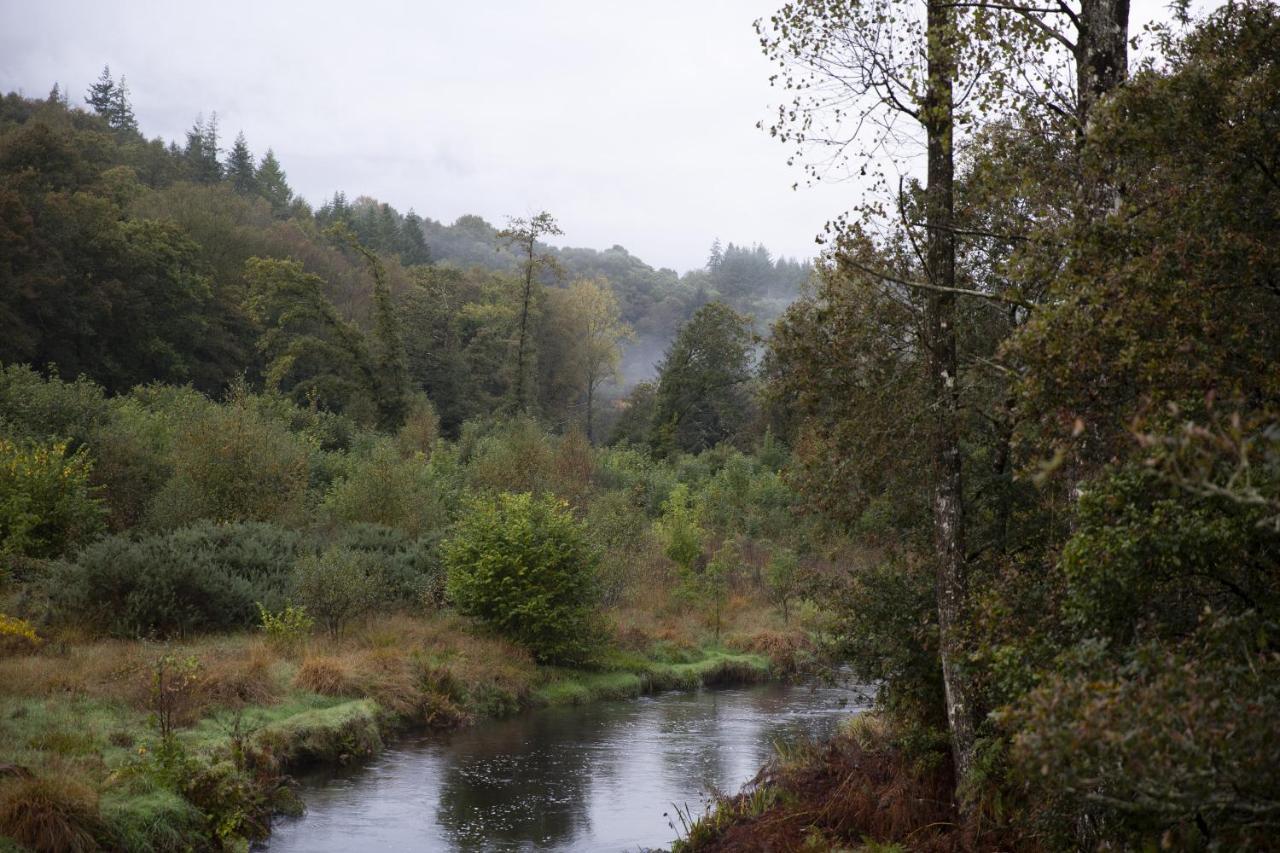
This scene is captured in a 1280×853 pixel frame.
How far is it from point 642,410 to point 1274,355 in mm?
56384

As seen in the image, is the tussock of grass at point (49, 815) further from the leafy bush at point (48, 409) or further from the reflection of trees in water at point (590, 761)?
the leafy bush at point (48, 409)

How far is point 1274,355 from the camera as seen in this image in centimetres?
691

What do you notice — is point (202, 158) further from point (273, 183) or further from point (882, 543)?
point (882, 543)

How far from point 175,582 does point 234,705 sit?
17.0ft

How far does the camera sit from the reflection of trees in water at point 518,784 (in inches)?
587

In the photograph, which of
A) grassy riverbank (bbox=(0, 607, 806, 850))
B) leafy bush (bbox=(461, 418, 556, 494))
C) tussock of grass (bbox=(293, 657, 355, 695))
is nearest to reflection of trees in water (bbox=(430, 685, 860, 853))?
grassy riverbank (bbox=(0, 607, 806, 850))

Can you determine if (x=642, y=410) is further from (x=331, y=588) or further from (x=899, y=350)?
(x=899, y=350)

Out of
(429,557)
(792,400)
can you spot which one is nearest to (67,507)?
(429,557)

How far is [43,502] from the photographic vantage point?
2306cm

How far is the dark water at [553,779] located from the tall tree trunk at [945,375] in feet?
9.02

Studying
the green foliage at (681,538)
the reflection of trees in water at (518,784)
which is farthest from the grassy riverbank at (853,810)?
the green foliage at (681,538)

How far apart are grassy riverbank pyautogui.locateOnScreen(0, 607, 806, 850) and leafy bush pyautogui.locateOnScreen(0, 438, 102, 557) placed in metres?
4.36

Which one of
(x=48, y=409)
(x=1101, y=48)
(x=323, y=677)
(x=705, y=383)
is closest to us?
(x=1101, y=48)

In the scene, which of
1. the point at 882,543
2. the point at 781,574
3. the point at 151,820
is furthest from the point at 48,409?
the point at 882,543
